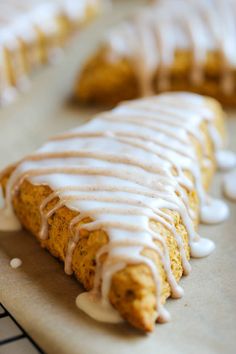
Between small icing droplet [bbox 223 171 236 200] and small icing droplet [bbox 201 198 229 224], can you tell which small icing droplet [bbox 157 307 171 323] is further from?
small icing droplet [bbox 223 171 236 200]

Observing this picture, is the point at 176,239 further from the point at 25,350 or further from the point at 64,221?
the point at 25,350

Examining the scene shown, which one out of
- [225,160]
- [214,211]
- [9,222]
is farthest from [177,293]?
[225,160]

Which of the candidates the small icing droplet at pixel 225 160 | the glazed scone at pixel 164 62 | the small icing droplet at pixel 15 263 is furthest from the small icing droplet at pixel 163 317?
the glazed scone at pixel 164 62

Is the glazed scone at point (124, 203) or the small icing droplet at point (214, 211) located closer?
the glazed scone at point (124, 203)

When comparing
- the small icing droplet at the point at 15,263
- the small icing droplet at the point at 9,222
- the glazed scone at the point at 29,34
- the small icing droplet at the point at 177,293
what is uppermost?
the glazed scone at the point at 29,34

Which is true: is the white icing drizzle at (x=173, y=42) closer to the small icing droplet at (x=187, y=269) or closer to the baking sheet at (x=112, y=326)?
the baking sheet at (x=112, y=326)

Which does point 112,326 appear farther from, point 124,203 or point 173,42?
point 173,42
